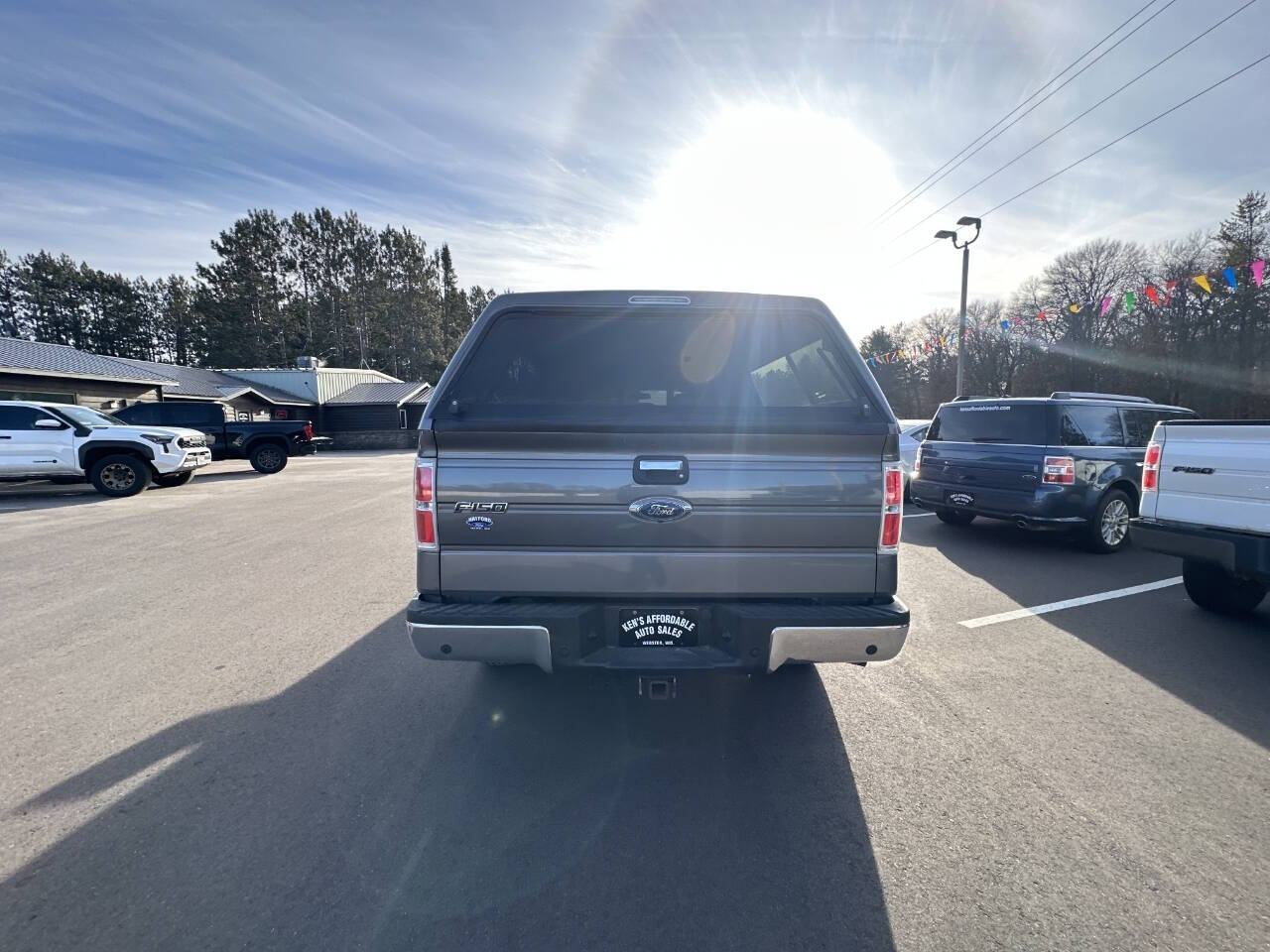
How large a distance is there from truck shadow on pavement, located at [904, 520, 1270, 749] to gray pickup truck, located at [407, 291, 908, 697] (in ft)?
8.38

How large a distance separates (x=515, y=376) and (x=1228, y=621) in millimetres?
5899

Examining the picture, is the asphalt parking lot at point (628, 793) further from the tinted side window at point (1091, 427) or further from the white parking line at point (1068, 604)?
the tinted side window at point (1091, 427)

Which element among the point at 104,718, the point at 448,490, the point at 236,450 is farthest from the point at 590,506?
the point at 236,450

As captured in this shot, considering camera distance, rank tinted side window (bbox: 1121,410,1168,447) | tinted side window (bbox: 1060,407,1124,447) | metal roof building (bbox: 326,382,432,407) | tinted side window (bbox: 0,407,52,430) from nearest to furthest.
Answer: tinted side window (bbox: 1060,407,1124,447), tinted side window (bbox: 1121,410,1168,447), tinted side window (bbox: 0,407,52,430), metal roof building (bbox: 326,382,432,407)

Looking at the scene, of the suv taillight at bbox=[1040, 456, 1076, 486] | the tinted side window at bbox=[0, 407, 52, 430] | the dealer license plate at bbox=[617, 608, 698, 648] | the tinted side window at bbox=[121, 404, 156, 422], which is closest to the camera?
the dealer license plate at bbox=[617, 608, 698, 648]

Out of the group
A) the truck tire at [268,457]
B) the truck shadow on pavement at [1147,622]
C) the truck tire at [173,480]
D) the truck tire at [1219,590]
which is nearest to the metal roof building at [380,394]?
the truck tire at [268,457]

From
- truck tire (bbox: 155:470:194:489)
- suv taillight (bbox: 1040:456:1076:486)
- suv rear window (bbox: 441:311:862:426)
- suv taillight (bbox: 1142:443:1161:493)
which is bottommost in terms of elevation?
truck tire (bbox: 155:470:194:489)

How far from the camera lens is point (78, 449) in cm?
1195

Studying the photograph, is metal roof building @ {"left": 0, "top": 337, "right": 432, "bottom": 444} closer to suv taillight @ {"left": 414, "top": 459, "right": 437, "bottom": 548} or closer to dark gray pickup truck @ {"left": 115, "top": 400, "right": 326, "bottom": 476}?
dark gray pickup truck @ {"left": 115, "top": 400, "right": 326, "bottom": 476}

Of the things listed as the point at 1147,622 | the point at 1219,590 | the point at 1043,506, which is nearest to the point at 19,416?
the point at 1043,506

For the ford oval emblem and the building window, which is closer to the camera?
the ford oval emblem

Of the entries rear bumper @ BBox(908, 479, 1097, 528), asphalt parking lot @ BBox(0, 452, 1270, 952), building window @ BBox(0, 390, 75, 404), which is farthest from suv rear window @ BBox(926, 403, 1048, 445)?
building window @ BBox(0, 390, 75, 404)

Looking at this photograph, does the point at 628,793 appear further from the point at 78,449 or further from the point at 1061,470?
the point at 78,449

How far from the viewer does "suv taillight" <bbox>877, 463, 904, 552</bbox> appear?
8.57ft
